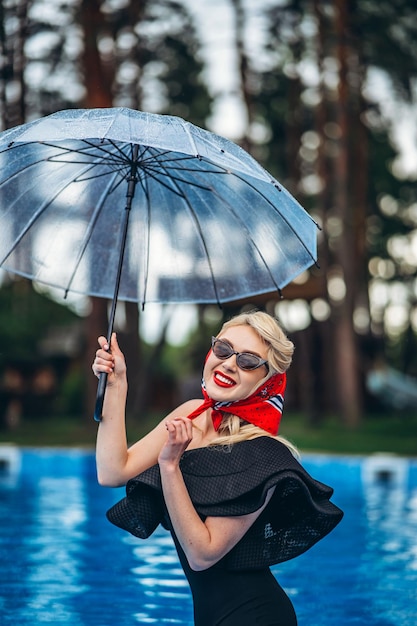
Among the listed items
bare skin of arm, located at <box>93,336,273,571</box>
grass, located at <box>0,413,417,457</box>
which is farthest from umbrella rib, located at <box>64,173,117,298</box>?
grass, located at <box>0,413,417,457</box>

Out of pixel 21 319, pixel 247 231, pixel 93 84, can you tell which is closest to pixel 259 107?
Result: pixel 21 319

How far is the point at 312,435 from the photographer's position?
1730 cm

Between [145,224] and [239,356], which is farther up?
[145,224]

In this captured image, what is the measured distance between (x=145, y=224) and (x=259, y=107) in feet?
67.7

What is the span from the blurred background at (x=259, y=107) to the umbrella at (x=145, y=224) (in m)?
9.63

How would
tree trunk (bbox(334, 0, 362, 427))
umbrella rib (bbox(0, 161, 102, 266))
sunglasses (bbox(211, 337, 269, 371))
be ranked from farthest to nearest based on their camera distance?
tree trunk (bbox(334, 0, 362, 427)) → umbrella rib (bbox(0, 161, 102, 266)) → sunglasses (bbox(211, 337, 269, 371))

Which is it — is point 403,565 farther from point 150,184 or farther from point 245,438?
point 245,438

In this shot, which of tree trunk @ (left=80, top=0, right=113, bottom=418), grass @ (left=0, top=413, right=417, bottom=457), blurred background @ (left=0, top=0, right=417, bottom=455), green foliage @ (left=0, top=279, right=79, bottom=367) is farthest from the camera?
green foliage @ (left=0, top=279, right=79, bottom=367)

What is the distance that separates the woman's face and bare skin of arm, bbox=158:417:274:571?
27cm

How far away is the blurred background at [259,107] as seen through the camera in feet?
56.1

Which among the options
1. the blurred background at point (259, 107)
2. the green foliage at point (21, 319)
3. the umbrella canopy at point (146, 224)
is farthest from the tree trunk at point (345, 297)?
the umbrella canopy at point (146, 224)

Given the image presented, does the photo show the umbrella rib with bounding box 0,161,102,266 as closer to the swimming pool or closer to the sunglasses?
the sunglasses

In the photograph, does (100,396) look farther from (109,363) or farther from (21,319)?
(21,319)

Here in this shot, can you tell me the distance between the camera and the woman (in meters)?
2.54
